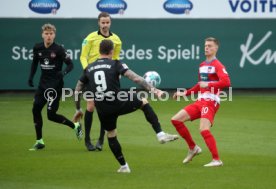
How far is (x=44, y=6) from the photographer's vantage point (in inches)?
969

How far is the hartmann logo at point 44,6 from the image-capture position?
24594 mm

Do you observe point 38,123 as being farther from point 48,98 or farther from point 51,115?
point 48,98

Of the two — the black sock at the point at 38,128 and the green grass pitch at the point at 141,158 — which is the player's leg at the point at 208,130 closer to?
the green grass pitch at the point at 141,158

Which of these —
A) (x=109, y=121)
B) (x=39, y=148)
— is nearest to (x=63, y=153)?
(x=39, y=148)

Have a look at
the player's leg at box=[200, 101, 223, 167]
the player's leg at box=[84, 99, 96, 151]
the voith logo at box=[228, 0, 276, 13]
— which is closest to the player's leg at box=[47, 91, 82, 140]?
the player's leg at box=[84, 99, 96, 151]

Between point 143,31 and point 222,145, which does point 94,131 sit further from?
point 143,31

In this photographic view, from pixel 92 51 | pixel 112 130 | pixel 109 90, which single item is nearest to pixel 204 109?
pixel 112 130

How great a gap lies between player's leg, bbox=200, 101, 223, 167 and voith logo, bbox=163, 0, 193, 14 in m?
12.4

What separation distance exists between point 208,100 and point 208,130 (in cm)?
48

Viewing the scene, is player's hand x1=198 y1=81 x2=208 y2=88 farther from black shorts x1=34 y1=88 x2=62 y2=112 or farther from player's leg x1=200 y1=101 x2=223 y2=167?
black shorts x1=34 y1=88 x2=62 y2=112

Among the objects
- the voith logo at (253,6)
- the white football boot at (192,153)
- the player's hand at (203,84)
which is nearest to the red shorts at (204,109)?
the player's hand at (203,84)

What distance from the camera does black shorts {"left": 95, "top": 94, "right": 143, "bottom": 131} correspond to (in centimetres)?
1197

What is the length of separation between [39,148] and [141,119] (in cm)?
542

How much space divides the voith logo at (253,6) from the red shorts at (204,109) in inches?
497
